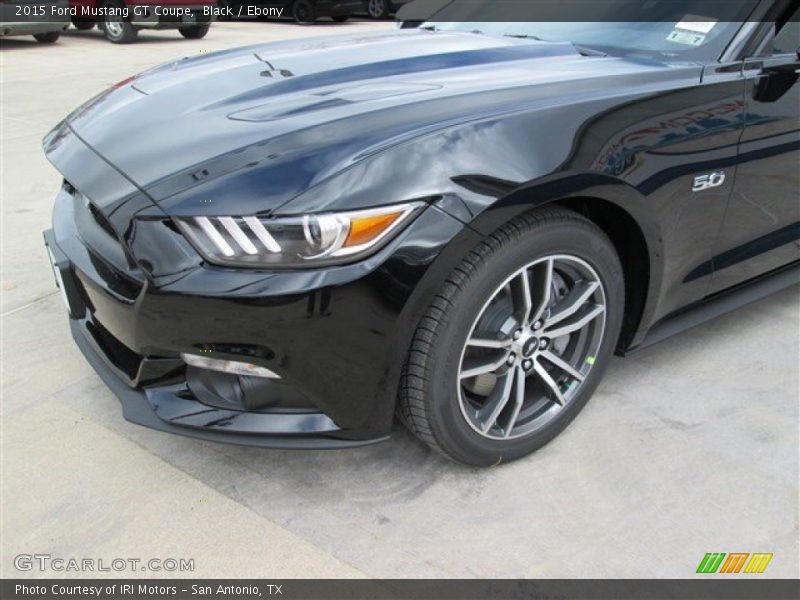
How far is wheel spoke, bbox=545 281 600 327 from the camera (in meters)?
2.15

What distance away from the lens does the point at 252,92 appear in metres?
2.24

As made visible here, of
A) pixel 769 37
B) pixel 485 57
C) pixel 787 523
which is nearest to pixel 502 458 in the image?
pixel 787 523

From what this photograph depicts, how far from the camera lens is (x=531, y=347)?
7.04 feet

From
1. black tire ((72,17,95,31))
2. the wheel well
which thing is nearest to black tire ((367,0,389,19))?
black tire ((72,17,95,31))

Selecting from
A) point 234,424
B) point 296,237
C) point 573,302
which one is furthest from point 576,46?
point 234,424

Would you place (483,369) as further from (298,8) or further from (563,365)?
(298,8)

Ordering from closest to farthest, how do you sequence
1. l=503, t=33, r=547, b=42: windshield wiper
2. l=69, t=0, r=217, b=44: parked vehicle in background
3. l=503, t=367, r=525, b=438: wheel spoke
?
l=503, t=367, r=525, b=438: wheel spoke → l=503, t=33, r=547, b=42: windshield wiper → l=69, t=0, r=217, b=44: parked vehicle in background

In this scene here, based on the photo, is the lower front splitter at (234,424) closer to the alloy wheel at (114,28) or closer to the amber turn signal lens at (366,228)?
the amber turn signal lens at (366,228)

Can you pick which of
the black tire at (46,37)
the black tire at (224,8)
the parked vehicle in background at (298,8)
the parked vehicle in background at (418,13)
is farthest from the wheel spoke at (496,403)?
the black tire at (224,8)

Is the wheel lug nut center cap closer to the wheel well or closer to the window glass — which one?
the wheel well

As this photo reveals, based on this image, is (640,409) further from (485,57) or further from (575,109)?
(485,57)

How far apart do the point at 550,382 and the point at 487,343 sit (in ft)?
1.09

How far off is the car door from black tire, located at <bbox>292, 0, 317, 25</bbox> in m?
15.5

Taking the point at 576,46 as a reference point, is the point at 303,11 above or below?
below
